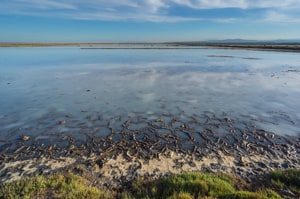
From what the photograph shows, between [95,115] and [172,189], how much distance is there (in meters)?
8.20

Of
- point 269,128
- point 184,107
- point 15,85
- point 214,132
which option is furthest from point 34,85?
point 269,128

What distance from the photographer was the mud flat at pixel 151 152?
8562mm

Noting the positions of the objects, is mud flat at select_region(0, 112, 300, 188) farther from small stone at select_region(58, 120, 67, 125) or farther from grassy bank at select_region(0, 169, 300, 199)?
grassy bank at select_region(0, 169, 300, 199)

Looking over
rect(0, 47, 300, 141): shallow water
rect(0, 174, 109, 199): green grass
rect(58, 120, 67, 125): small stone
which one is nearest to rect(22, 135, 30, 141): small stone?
rect(0, 47, 300, 141): shallow water

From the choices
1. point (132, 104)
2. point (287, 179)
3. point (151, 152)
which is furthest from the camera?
point (132, 104)

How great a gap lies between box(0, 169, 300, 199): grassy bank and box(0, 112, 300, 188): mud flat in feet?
1.93

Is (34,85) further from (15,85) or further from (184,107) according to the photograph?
(184,107)

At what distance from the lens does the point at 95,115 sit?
14258 millimetres

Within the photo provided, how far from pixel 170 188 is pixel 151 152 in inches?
113

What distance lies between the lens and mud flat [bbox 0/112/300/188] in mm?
8562

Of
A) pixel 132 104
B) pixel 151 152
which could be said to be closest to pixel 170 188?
pixel 151 152

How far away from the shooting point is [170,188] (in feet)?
23.5

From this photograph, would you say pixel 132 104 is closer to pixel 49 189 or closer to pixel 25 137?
pixel 25 137

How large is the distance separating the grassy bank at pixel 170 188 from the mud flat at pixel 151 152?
59cm
